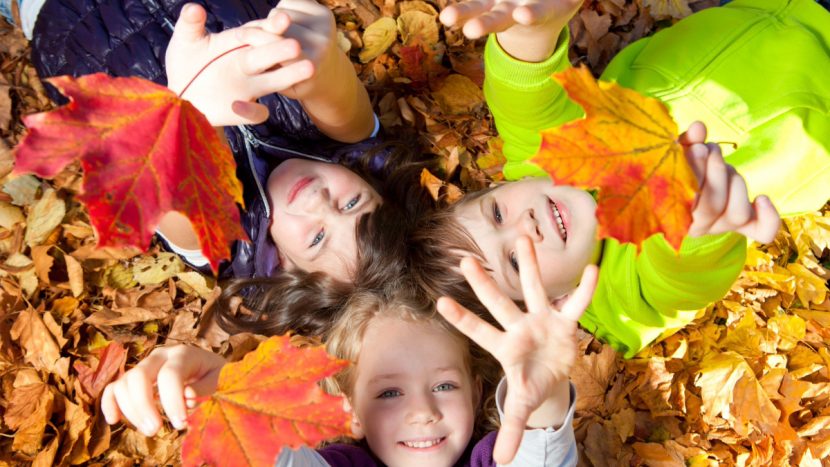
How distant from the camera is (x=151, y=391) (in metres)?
1.12

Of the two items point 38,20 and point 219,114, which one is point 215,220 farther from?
point 38,20

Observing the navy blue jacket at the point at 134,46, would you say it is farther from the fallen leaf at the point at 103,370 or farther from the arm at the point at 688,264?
the arm at the point at 688,264

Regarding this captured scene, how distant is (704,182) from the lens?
103 centimetres

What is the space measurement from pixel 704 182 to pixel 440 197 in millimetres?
1108

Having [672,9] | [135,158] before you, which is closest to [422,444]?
[135,158]

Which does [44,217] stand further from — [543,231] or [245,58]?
[543,231]

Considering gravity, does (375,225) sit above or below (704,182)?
below

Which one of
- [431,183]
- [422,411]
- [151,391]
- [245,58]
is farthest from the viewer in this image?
[431,183]

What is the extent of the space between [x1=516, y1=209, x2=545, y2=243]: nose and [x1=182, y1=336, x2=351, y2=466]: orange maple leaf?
66 centimetres

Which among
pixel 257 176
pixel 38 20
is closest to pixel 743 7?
pixel 257 176

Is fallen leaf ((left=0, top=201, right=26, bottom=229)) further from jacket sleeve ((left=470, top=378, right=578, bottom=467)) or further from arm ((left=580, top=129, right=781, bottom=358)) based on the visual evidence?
arm ((left=580, top=129, right=781, bottom=358))

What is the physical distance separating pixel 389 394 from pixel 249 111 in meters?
0.68

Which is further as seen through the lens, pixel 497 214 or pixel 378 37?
pixel 378 37

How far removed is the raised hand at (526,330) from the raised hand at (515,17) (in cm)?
40
